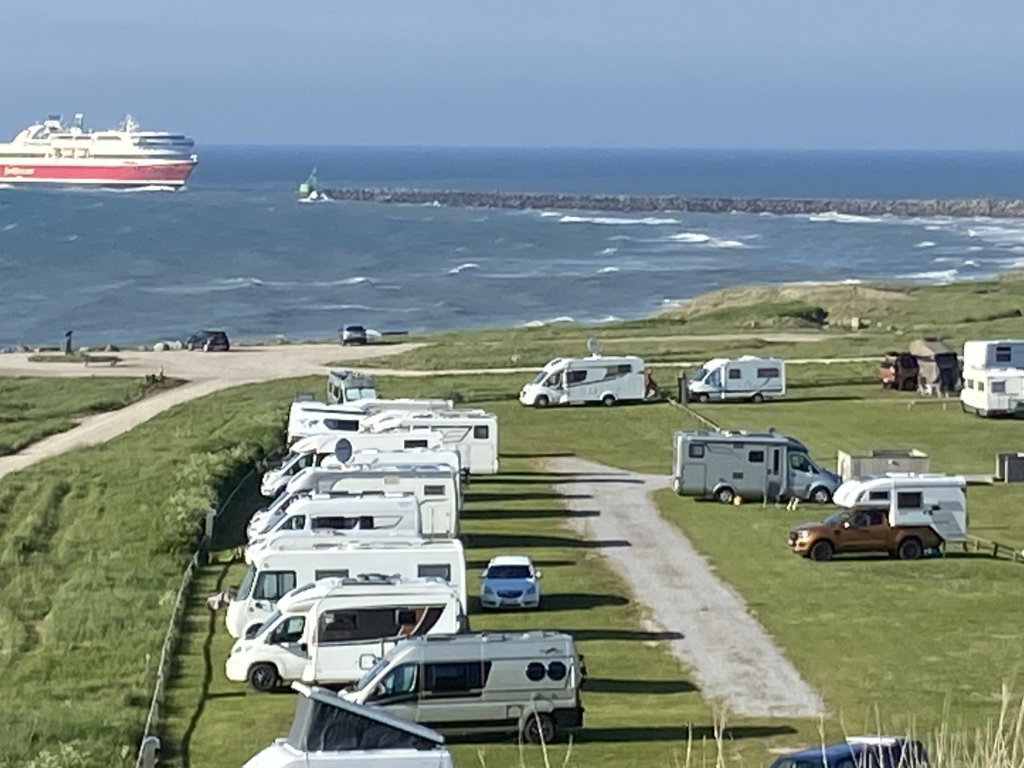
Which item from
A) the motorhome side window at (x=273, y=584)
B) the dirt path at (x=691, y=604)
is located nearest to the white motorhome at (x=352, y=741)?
the dirt path at (x=691, y=604)

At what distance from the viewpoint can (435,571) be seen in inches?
835

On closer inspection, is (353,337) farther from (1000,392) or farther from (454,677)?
(454,677)

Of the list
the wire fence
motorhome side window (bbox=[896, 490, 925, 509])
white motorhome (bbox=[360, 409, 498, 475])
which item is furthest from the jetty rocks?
the wire fence

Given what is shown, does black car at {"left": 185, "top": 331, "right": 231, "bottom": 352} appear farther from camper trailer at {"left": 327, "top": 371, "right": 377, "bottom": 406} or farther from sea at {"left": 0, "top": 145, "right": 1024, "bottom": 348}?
camper trailer at {"left": 327, "top": 371, "right": 377, "bottom": 406}

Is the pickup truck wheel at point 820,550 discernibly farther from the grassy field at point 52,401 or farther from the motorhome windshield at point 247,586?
the grassy field at point 52,401

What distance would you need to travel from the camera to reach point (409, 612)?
18.9 m

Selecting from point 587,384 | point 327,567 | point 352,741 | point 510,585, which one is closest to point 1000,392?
point 587,384

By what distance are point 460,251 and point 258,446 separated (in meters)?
97.9

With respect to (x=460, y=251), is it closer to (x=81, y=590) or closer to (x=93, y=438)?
(x=93, y=438)

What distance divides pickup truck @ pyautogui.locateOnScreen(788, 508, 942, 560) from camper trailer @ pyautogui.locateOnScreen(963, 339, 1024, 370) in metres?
15.0

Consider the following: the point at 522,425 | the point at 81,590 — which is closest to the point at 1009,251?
the point at 522,425

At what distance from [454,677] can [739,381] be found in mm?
27676

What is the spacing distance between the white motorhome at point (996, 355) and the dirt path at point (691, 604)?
1068 cm

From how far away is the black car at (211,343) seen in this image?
5972 centimetres
